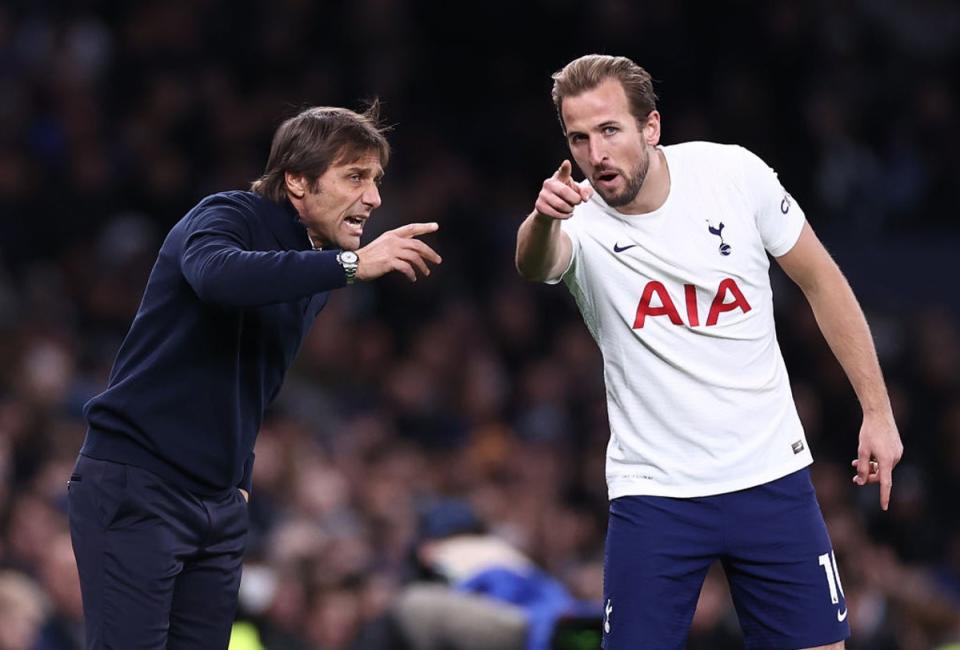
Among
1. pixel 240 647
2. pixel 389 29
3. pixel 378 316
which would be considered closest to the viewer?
pixel 240 647

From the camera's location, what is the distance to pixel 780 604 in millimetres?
4418

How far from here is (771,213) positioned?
4.52 m

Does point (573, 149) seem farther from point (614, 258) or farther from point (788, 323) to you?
point (788, 323)

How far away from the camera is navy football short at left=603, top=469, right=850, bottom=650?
4.38 metres

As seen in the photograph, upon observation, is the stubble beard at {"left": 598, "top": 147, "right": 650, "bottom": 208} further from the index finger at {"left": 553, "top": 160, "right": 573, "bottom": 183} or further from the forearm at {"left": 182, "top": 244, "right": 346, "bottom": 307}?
the forearm at {"left": 182, "top": 244, "right": 346, "bottom": 307}

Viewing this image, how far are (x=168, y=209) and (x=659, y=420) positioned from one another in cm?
653

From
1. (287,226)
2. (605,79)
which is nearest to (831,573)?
(605,79)

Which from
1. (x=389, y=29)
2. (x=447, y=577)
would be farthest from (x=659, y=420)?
(x=389, y=29)

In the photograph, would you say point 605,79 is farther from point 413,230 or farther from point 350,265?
point 350,265

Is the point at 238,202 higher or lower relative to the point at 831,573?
higher

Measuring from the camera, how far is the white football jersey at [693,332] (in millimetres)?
4414

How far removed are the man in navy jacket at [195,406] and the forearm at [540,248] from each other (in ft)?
1.13

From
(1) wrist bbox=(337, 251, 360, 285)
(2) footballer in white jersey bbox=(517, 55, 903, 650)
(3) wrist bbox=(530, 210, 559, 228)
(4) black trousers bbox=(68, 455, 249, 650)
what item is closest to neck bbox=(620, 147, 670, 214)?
(2) footballer in white jersey bbox=(517, 55, 903, 650)

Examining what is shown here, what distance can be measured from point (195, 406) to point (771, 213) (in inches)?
65.9
